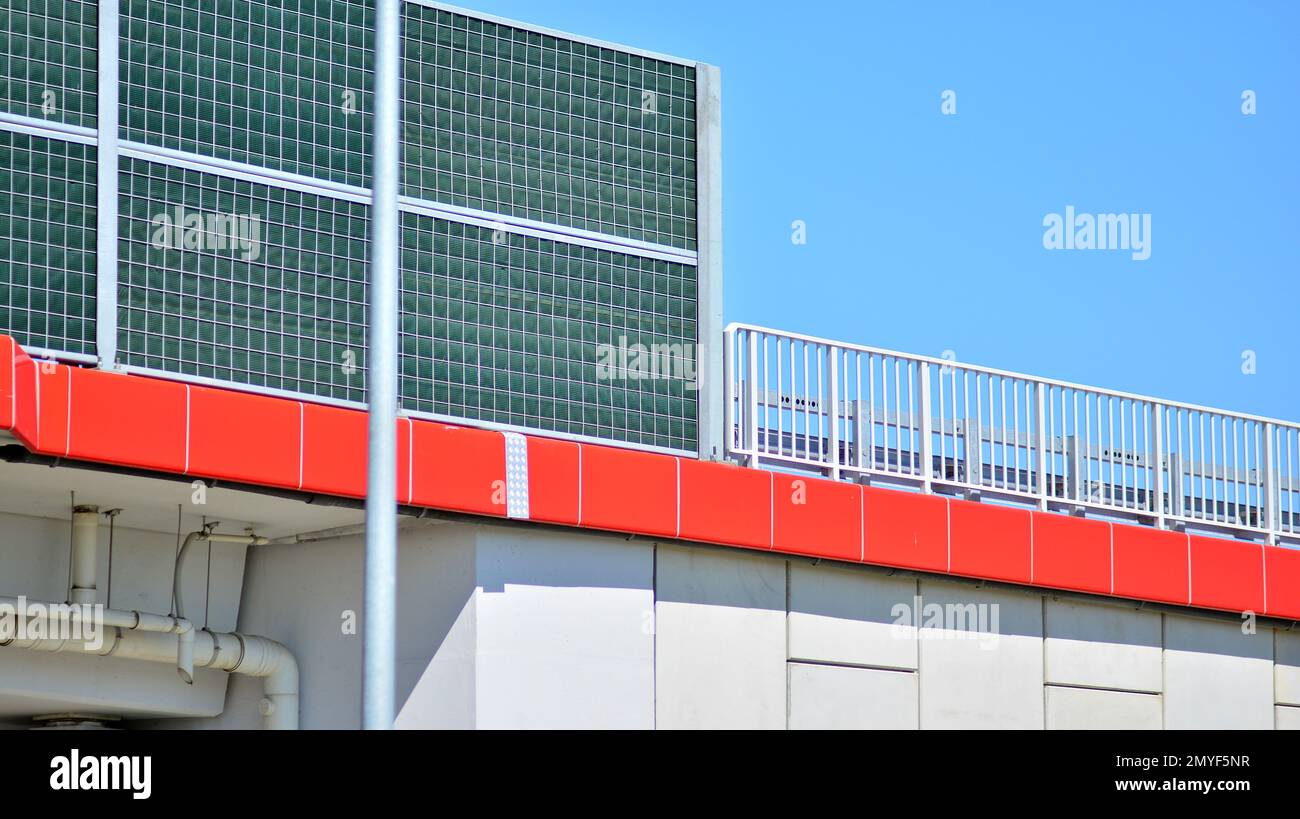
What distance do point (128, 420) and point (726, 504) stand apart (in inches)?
191

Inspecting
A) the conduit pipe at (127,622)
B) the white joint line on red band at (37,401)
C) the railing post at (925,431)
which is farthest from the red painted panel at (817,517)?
the white joint line on red band at (37,401)

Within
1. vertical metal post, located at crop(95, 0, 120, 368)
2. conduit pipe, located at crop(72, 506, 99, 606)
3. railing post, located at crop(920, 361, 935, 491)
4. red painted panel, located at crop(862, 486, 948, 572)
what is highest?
vertical metal post, located at crop(95, 0, 120, 368)

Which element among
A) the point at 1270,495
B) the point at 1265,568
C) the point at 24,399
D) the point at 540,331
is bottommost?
the point at 1265,568

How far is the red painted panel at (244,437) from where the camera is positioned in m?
13.0

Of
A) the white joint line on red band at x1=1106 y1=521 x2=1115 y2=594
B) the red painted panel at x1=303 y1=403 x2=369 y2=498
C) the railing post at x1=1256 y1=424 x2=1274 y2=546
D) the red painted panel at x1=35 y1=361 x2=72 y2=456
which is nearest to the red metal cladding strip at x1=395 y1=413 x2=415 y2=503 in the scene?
the red painted panel at x1=303 y1=403 x2=369 y2=498

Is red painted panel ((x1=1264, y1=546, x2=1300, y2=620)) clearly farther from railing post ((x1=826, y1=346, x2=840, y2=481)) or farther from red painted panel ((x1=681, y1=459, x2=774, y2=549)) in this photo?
red painted panel ((x1=681, y1=459, x2=774, y2=549))

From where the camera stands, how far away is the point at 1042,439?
1791cm

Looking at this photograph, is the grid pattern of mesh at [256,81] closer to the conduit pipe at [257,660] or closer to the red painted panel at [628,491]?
the red painted panel at [628,491]

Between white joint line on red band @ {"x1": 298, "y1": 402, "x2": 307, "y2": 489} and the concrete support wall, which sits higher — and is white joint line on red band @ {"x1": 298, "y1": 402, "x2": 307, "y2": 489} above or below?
above

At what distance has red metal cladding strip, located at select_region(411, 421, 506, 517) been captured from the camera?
13.9m

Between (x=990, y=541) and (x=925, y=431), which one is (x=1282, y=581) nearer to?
(x=990, y=541)

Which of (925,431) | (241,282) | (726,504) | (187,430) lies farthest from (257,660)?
(925,431)

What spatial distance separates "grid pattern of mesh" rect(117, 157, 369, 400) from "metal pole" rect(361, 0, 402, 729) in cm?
354
